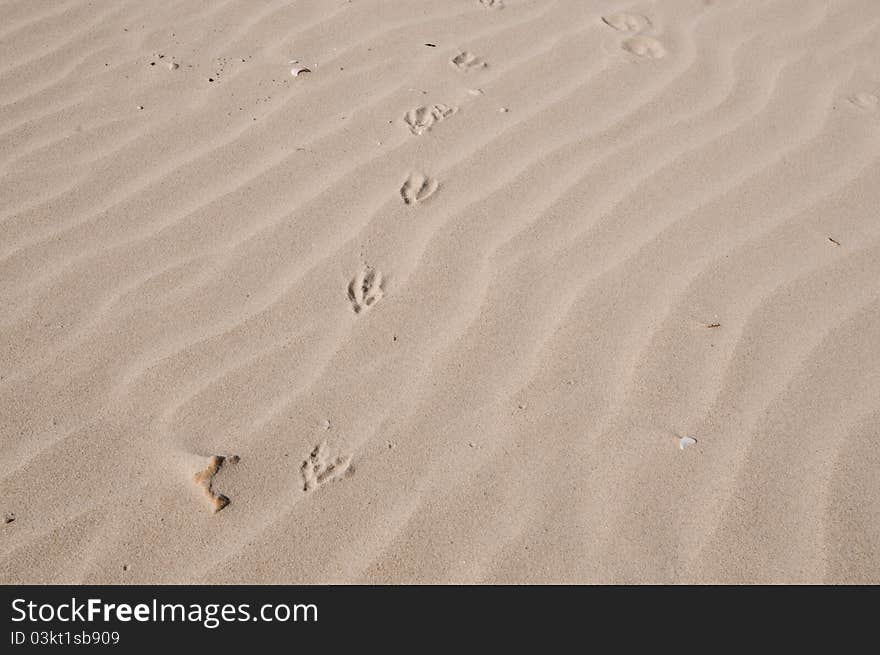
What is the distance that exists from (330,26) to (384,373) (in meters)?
1.60

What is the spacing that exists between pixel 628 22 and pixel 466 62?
0.69 meters

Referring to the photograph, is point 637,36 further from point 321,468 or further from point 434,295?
point 321,468

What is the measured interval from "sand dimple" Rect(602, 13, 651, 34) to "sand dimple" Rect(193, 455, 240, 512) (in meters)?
2.17

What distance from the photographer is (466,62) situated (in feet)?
8.82

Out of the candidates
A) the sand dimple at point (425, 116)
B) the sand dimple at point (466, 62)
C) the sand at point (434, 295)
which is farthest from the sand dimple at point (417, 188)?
the sand dimple at point (466, 62)

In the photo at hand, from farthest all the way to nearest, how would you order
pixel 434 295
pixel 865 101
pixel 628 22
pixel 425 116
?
pixel 628 22 < pixel 865 101 < pixel 425 116 < pixel 434 295

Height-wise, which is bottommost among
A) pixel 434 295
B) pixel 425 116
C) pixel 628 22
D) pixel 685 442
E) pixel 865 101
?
pixel 685 442

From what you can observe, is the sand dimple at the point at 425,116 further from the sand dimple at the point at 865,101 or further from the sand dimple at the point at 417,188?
the sand dimple at the point at 865,101

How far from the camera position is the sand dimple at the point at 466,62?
2.67 m

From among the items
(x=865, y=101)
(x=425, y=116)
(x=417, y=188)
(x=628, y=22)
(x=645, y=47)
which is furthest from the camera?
(x=628, y=22)

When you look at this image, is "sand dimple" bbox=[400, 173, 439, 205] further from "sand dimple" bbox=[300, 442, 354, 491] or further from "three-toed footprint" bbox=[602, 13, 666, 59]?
"three-toed footprint" bbox=[602, 13, 666, 59]

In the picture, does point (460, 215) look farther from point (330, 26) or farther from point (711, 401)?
Result: point (330, 26)

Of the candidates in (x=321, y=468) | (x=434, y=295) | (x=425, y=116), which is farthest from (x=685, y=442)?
(x=425, y=116)
